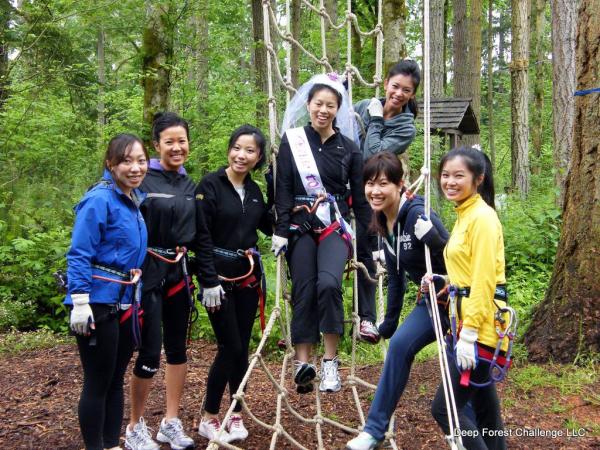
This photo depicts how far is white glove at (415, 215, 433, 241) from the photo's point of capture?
8.18 ft

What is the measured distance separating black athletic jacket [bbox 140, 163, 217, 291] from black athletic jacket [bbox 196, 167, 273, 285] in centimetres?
6

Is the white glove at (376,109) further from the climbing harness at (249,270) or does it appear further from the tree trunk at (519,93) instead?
the tree trunk at (519,93)

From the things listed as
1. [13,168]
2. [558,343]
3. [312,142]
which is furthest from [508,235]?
[13,168]

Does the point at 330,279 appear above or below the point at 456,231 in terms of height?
below

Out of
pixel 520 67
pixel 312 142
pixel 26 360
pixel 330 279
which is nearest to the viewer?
pixel 330 279

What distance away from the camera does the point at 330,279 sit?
2.95 metres

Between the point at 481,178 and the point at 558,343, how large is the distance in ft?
6.04

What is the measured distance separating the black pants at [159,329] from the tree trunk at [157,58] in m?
3.45

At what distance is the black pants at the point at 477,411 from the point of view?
234 cm

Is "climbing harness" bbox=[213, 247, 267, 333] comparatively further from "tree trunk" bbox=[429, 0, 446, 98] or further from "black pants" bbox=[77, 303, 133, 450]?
"tree trunk" bbox=[429, 0, 446, 98]

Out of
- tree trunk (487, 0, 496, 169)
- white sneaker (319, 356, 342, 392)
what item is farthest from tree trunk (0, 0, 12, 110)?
tree trunk (487, 0, 496, 169)

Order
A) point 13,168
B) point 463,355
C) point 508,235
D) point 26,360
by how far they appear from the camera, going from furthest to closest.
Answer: point 13,168 → point 508,235 → point 26,360 → point 463,355

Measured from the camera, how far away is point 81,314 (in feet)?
7.85

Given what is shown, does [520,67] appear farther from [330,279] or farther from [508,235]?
[330,279]
